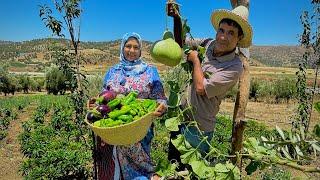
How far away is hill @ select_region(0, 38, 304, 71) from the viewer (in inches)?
3164

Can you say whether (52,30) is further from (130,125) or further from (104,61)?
(104,61)

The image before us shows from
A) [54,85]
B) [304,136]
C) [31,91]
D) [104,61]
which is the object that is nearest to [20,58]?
[104,61]

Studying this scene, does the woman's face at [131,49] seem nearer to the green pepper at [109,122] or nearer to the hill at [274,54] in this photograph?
the green pepper at [109,122]

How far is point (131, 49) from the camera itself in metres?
3.06

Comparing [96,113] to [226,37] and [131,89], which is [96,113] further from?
[226,37]

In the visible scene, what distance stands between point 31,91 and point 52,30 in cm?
3730

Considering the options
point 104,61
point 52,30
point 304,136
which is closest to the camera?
point 304,136

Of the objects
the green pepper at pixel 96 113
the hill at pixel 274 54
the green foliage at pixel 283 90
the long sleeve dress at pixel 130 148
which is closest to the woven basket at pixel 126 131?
the green pepper at pixel 96 113

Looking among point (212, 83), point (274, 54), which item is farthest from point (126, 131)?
point (274, 54)

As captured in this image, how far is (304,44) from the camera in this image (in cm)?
821

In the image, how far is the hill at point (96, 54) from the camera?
80375 mm

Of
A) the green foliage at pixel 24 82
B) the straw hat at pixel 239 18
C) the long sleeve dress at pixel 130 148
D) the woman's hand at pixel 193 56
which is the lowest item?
the green foliage at pixel 24 82

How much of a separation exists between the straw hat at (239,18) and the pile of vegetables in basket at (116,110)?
0.67 metres

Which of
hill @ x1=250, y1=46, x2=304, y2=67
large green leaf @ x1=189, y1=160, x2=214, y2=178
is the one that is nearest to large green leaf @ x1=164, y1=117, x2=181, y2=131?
large green leaf @ x1=189, y1=160, x2=214, y2=178
